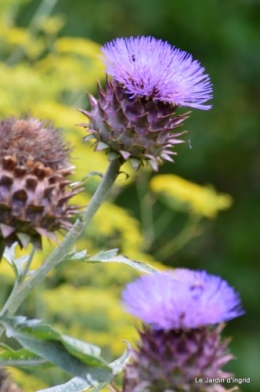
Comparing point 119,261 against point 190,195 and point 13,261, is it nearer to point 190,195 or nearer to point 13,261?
point 13,261

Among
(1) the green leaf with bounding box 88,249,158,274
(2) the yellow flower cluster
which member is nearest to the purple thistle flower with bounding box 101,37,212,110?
(1) the green leaf with bounding box 88,249,158,274

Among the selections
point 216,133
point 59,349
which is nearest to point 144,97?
point 59,349

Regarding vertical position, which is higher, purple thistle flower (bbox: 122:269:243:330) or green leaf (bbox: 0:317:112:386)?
purple thistle flower (bbox: 122:269:243:330)

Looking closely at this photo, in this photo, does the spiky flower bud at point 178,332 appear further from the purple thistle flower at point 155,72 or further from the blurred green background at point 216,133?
the blurred green background at point 216,133

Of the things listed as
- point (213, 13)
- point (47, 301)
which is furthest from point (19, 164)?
point (213, 13)

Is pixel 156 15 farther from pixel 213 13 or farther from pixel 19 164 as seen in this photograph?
pixel 19 164

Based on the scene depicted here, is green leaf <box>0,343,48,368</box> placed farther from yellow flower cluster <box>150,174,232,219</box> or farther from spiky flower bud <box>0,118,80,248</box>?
yellow flower cluster <box>150,174,232,219</box>
